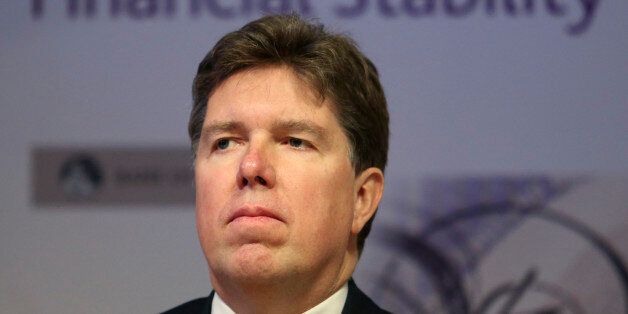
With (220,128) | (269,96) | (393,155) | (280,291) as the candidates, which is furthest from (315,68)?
(393,155)

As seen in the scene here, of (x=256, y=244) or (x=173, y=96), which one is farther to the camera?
(x=173, y=96)

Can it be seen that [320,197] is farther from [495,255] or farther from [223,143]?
[495,255]

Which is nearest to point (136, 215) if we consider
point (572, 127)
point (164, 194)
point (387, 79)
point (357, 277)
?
point (164, 194)

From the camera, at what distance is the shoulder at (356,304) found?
1.89 m

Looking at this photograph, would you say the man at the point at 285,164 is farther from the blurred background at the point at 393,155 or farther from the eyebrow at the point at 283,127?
the blurred background at the point at 393,155

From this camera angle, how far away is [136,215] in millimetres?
2756

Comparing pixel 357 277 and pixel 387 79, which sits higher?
pixel 387 79

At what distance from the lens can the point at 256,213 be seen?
168 cm

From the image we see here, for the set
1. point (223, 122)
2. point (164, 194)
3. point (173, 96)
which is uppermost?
point (223, 122)

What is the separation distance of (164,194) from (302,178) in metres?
1.10

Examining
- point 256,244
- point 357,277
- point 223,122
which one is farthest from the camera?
point 357,277

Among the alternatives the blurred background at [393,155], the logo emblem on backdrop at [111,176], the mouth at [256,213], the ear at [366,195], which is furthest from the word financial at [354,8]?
the mouth at [256,213]

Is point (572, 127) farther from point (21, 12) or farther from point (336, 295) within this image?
point (21, 12)

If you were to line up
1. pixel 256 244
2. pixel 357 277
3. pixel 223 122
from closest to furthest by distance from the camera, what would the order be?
pixel 256 244, pixel 223 122, pixel 357 277
